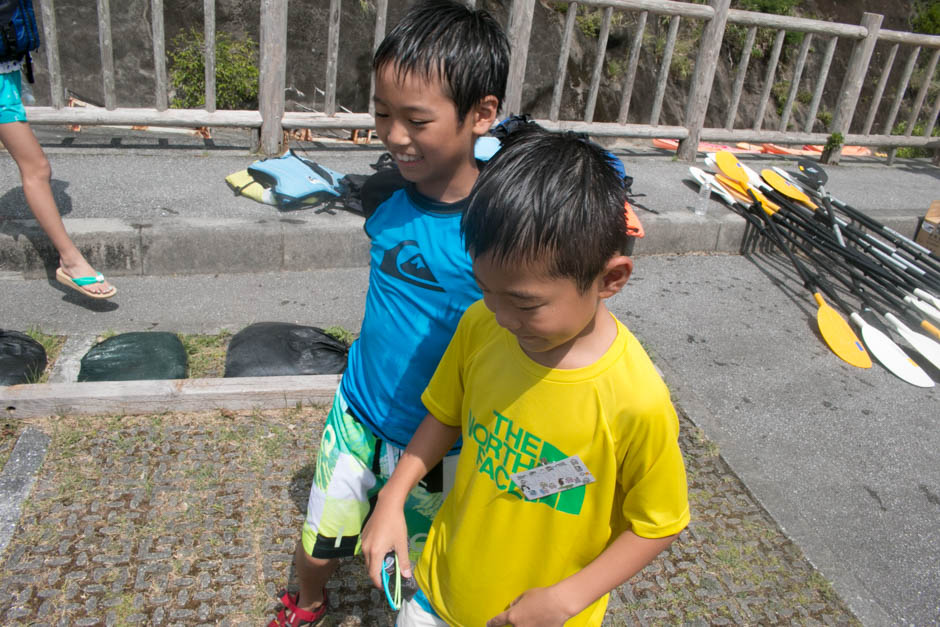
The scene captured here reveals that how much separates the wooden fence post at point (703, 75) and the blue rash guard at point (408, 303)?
6040 millimetres

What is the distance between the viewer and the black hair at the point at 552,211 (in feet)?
3.65

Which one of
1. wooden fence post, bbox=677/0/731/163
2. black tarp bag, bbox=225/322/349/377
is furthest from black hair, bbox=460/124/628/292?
wooden fence post, bbox=677/0/731/163

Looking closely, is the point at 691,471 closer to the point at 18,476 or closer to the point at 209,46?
the point at 18,476

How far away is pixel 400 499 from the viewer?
1.42 m

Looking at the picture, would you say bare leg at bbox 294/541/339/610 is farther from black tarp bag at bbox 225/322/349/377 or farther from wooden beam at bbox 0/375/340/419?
black tarp bag at bbox 225/322/349/377

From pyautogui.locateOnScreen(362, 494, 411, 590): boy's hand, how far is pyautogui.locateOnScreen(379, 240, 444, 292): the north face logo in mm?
517

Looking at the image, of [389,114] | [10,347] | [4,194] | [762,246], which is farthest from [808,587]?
[4,194]

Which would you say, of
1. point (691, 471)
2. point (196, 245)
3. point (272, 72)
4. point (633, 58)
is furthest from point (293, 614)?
point (633, 58)

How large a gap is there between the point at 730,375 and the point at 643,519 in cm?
301

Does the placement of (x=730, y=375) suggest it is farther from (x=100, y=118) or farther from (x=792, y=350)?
(x=100, y=118)

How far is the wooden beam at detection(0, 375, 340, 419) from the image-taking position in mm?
2770

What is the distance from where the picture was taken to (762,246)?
6.00 metres

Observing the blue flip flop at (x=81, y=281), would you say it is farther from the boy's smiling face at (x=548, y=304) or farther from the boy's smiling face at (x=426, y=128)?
the boy's smiling face at (x=548, y=304)

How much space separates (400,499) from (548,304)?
21.5 inches
